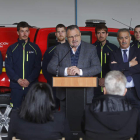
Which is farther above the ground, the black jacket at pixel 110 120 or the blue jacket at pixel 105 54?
the blue jacket at pixel 105 54

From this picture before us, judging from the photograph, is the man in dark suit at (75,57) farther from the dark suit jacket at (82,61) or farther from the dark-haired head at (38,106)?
the dark-haired head at (38,106)

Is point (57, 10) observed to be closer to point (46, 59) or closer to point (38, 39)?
point (38, 39)

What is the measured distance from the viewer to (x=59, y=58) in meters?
4.12

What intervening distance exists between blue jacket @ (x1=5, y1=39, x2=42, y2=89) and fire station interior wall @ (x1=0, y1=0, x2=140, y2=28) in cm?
463

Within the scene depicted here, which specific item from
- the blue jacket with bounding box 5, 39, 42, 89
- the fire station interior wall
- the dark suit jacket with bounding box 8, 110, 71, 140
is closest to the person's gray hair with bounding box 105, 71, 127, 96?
the dark suit jacket with bounding box 8, 110, 71, 140

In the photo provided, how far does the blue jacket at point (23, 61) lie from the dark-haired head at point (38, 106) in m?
2.45

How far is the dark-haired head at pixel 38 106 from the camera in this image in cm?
249

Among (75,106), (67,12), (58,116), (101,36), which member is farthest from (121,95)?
(67,12)

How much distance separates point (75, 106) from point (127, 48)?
3.73 ft

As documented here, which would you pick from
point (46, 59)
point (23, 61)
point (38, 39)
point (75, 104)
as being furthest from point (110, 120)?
point (38, 39)

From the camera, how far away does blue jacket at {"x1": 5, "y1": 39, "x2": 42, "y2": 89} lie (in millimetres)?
4996

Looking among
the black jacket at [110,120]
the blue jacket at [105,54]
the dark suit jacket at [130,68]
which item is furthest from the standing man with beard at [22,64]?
the black jacket at [110,120]

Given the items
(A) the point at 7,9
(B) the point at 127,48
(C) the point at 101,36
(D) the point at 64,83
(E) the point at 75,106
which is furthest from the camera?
(A) the point at 7,9

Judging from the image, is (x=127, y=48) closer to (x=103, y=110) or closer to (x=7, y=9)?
(x=103, y=110)
